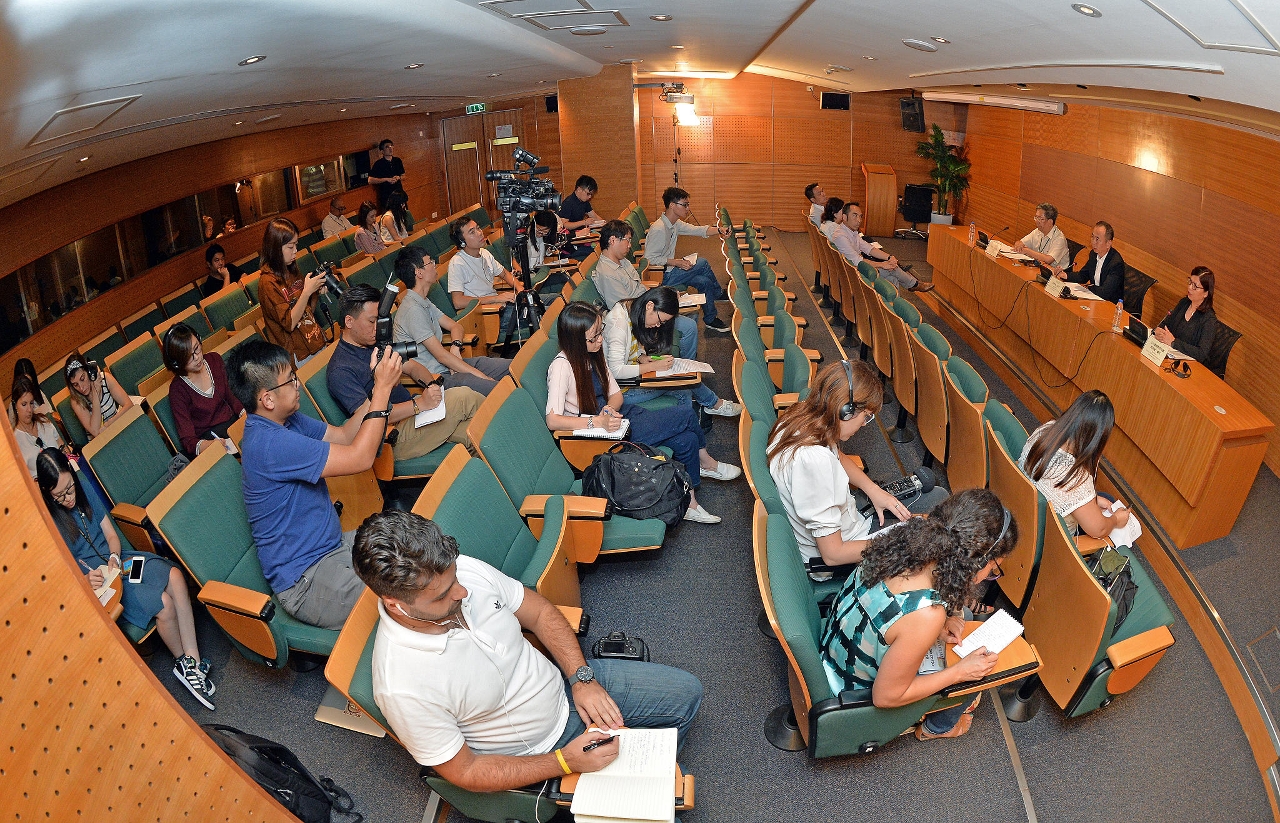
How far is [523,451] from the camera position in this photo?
149 inches

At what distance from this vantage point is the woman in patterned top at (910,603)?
7.73 ft

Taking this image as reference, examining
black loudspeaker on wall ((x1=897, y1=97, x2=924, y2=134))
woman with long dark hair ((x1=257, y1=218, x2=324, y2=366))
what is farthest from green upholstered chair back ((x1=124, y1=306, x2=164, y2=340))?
black loudspeaker on wall ((x1=897, y1=97, x2=924, y2=134))

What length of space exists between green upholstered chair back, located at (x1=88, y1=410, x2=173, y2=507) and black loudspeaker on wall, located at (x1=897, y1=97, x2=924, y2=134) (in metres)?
12.5

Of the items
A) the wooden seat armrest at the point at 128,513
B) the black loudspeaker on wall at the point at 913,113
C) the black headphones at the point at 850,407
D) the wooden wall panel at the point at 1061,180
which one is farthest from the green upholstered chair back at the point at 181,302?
the black loudspeaker on wall at the point at 913,113

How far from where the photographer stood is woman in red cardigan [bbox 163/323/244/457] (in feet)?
13.4

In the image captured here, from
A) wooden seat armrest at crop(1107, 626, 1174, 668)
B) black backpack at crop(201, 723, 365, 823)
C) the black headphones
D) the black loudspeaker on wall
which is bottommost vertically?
black backpack at crop(201, 723, 365, 823)

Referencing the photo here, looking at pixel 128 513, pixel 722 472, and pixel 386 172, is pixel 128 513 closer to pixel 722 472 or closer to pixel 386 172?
pixel 722 472

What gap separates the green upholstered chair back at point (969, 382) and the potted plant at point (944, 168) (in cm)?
911

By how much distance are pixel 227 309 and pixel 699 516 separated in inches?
162

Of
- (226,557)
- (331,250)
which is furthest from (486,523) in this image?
(331,250)

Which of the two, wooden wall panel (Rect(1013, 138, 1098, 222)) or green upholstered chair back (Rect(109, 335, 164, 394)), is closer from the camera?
green upholstered chair back (Rect(109, 335, 164, 394))

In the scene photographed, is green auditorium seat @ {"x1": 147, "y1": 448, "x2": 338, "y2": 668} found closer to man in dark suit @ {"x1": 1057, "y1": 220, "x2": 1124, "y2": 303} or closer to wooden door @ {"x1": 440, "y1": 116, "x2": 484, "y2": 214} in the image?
man in dark suit @ {"x1": 1057, "y1": 220, "x2": 1124, "y2": 303}

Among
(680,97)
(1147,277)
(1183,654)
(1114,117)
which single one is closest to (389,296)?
(1183,654)

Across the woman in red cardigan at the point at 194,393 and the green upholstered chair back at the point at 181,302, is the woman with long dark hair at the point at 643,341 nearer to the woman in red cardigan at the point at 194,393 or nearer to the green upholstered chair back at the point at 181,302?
the woman in red cardigan at the point at 194,393
